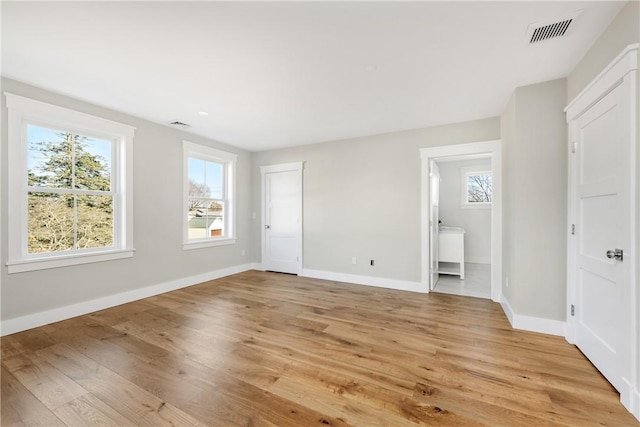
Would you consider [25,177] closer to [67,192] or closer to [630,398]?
[67,192]

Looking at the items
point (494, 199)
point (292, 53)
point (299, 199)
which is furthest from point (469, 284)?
point (292, 53)

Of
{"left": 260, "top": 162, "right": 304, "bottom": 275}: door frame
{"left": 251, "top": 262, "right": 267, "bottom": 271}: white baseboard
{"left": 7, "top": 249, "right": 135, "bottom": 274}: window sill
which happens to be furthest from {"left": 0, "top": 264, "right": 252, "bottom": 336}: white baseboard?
{"left": 260, "top": 162, "right": 304, "bottom": 275}: door frame

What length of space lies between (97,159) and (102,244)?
1.12 metres

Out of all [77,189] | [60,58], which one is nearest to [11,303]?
[77,189]

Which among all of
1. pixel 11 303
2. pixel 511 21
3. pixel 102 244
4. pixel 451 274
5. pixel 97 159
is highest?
pixel 511 21

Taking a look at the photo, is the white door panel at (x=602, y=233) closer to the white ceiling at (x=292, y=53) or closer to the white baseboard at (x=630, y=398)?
the white baseboard at (x=630, y=398)

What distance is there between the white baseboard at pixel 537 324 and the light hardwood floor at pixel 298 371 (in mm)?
105

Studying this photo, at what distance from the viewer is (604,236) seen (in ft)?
6.41

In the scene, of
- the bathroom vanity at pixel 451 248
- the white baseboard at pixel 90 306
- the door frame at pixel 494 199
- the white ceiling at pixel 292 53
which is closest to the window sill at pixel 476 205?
the bathroom vanity at pixel 451 248

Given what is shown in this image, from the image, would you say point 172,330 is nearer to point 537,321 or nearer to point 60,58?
point 60,58

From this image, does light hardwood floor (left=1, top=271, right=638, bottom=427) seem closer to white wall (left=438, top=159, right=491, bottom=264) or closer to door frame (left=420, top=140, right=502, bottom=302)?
door frame (left=420, top=140, right=502, bottom=302)

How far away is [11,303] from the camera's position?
103 inches

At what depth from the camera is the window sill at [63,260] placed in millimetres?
2654

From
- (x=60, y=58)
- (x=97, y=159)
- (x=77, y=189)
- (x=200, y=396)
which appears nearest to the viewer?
(x=200, y=396)
